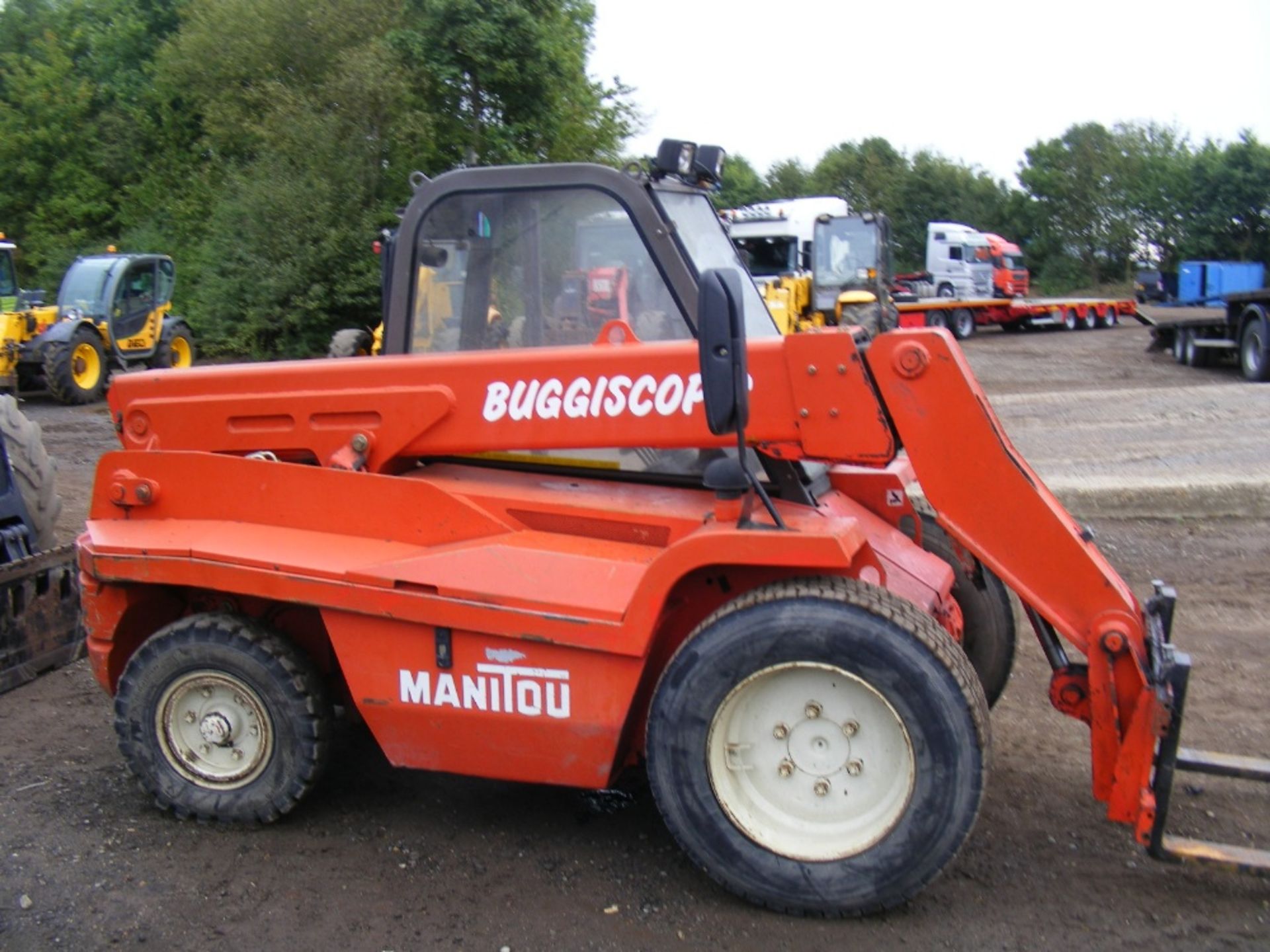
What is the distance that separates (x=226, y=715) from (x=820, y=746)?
6.61 ft

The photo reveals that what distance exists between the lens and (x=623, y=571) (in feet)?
12.4

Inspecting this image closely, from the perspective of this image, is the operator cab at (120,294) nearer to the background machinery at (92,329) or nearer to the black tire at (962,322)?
the background machinery at (92,329)

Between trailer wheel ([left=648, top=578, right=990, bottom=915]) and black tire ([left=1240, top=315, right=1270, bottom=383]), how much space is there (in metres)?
17.5

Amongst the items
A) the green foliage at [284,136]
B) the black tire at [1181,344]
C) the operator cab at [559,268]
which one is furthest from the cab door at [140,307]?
the black tire at [1181,344]

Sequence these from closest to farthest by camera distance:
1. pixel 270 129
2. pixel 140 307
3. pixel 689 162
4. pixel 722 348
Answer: pixel 722 348 < pixel 689 162 < pixel 140 307 < pixel 270 129

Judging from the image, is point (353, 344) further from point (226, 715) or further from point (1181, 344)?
point (1181, 344)

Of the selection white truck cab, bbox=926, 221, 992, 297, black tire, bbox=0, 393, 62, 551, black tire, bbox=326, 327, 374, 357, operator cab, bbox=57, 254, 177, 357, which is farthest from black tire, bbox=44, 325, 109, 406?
white truck cab, bbox=926, 221, 992, 297

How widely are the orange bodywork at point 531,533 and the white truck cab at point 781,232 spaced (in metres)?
22.4

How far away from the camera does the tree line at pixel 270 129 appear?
22.1 metres

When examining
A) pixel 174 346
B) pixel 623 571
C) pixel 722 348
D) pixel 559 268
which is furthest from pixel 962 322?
pixel 722 348

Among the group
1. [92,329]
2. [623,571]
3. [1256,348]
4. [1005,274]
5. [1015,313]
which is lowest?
[623,571]

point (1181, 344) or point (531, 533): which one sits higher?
point (1181, 344)

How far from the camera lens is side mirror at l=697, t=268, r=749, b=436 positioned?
3244mm

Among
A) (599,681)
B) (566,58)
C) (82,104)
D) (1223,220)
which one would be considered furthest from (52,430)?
(1223,220)
